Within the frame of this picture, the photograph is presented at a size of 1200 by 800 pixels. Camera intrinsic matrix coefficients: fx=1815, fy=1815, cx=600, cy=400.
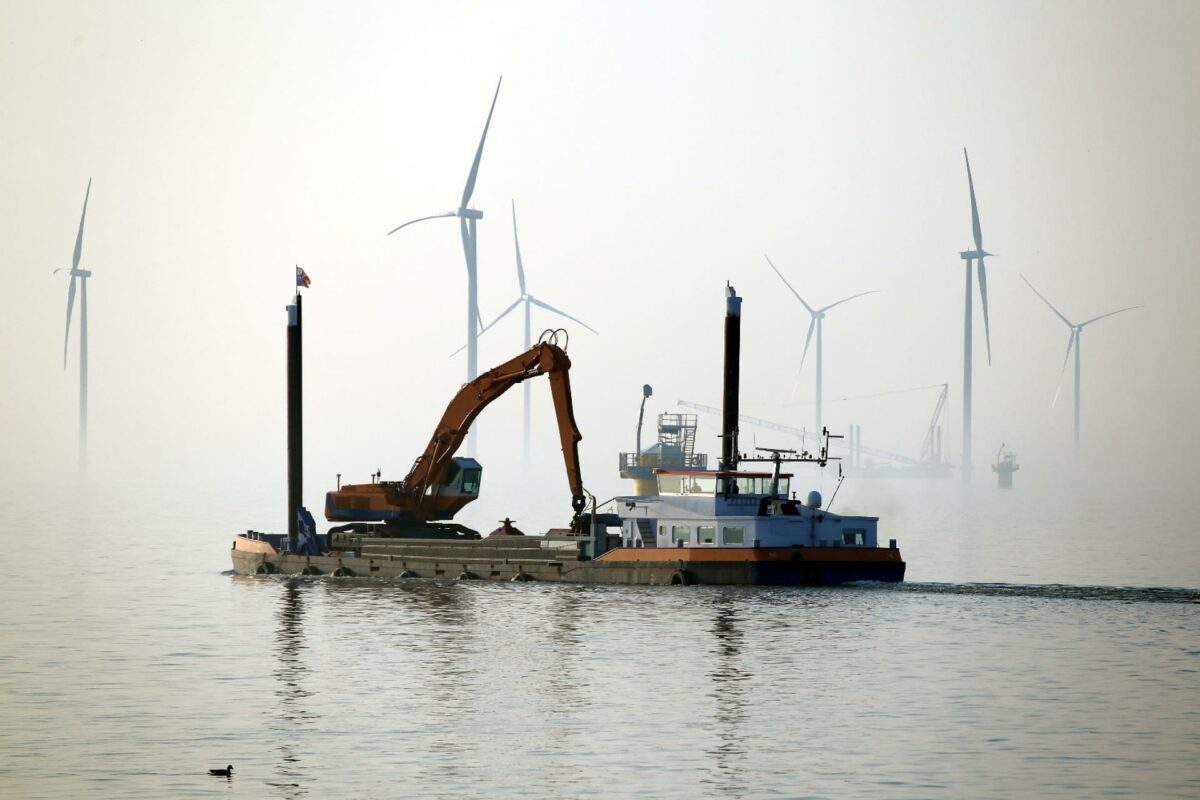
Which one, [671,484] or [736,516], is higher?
[671,484]

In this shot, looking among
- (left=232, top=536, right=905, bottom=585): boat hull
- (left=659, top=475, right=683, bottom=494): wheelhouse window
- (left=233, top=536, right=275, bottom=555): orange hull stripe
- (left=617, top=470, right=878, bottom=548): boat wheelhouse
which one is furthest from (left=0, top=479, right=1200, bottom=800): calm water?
(left=659, top=475, right=683, bottom=494): wheelhouse window

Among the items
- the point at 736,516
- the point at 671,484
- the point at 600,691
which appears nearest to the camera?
the point at 600,691

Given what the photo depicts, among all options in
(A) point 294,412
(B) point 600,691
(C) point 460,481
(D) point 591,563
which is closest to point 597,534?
(D) point 591,563

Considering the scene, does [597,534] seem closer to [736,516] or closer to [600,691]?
[736,516]

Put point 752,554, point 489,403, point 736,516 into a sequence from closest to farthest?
point 752,554 → point 736,516 → point 489,403

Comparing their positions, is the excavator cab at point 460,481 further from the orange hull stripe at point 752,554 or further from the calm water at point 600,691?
the orange hull stripe at point 752,554

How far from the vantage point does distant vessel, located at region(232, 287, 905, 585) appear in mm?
79438

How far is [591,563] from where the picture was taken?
82000mm

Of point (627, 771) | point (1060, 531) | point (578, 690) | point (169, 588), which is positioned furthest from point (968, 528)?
point (627, 771)

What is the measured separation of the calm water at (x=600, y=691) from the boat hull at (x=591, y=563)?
2.56 feet

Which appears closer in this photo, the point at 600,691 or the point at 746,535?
the point at 600,691

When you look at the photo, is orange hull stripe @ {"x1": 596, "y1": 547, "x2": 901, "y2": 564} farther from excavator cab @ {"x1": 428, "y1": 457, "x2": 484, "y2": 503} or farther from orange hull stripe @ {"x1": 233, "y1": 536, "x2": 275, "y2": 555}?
orange hull stripe @ {"x1": 233, "y1": 536, "x2": 275, "y2": 555}

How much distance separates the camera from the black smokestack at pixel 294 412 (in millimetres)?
92625

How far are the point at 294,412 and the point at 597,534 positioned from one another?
736 inches
